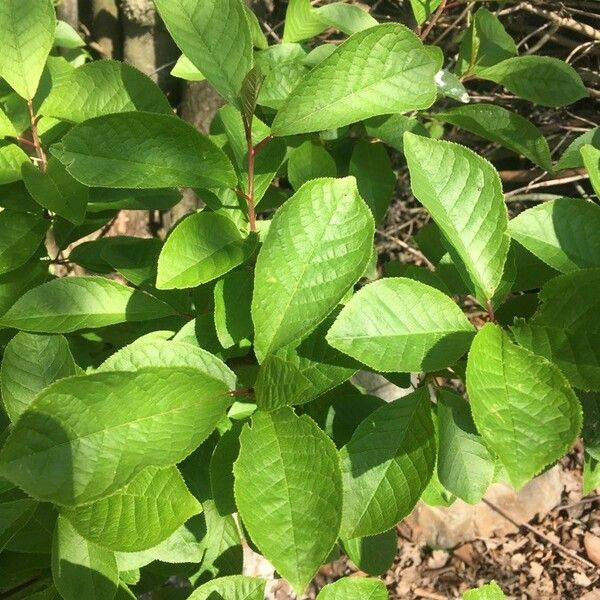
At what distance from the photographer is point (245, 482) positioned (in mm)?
794

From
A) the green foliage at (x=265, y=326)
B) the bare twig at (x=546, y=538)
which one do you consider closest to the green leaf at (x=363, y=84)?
the green foliage at (x=265, y=326)

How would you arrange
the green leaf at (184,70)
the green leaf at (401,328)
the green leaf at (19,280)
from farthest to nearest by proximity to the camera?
the green leaf at (184,70), the green leaf at (19,280), the green leaf at (401,328)

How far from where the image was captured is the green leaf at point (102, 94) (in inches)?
43.3

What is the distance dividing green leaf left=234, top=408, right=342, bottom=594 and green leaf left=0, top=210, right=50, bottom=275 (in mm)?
626

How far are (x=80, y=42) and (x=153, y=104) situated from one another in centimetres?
109

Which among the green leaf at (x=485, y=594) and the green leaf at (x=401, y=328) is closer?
the green leaf at (x=401, y=328)

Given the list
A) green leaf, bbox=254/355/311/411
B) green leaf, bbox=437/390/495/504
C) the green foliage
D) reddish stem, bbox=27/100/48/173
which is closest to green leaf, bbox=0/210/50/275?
the green foliage

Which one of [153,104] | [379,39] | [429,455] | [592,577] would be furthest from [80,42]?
[592,577]

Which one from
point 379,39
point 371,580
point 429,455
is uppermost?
point 379,39

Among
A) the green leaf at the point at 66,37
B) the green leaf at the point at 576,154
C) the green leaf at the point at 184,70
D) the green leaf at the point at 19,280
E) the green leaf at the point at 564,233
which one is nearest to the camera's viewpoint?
the green leaf at the point at 564,233

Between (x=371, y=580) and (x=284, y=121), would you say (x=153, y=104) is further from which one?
(x=371, y=580)

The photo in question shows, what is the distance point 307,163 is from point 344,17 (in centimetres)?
36

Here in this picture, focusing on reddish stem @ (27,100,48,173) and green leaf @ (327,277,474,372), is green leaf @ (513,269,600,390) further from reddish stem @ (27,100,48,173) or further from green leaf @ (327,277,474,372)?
reddish stem @ (27,100,48,173)

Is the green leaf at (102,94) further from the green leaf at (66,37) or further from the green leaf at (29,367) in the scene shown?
the green leaf at (66,37)
